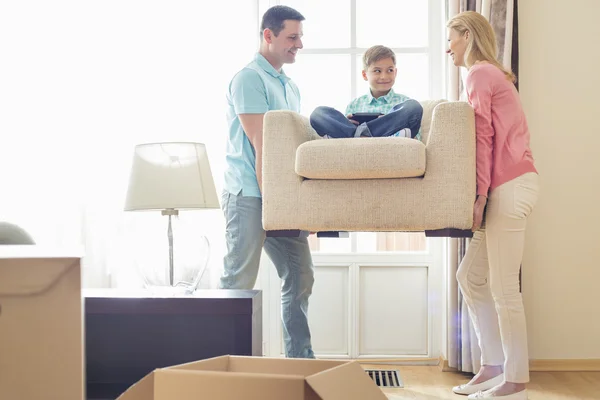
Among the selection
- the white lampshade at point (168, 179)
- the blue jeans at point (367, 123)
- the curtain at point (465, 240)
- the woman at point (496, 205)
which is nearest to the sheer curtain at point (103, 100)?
the white lampshade at point (168, 179)

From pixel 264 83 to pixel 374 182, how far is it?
73cm

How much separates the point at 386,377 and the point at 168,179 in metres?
1.26

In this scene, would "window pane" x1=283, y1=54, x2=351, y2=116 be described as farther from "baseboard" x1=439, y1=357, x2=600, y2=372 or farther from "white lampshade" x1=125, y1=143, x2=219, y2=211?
"baseboard" x1=439, y1=357, x2=600, y2=372

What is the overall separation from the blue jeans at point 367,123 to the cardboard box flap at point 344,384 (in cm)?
128

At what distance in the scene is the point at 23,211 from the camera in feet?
9.74

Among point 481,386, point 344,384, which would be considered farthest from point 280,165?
point 344,384

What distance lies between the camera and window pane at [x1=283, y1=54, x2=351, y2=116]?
10.3 feet

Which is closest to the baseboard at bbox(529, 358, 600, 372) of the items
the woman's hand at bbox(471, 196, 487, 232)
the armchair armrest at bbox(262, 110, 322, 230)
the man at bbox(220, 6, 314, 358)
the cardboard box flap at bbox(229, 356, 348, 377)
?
the man at bbox(220, 6, 314, 358)

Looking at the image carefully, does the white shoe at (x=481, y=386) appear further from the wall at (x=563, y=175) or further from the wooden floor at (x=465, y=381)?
the wall at (x=563, y=175)

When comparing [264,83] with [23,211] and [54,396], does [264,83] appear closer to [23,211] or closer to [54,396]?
[23,211]

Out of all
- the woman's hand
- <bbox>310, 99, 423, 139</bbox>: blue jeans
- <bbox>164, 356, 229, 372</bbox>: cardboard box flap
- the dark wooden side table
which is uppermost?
<bbox>310, 99, 423, 139</bbox>: blue jeans

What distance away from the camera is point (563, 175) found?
2957 millimetres

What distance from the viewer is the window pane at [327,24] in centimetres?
313

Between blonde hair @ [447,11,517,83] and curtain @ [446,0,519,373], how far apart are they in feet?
1.91
